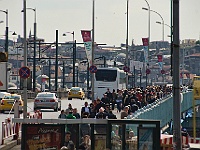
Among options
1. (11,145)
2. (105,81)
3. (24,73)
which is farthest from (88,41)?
(11,145)

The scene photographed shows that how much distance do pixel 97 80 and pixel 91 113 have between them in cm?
4067

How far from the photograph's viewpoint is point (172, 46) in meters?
19.2

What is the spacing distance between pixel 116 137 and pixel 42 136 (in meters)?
Answer: 1.78

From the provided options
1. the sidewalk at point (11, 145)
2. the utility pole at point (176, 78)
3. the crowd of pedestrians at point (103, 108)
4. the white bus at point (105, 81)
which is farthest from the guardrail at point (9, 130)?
→ the white bus at point (105, 81)

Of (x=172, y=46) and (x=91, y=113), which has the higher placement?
(x=172, y=46)

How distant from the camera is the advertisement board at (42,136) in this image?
19.1 metres

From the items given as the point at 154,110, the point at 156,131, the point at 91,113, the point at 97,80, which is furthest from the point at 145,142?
the point at 97,80

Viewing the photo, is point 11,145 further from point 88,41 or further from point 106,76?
point 106,76

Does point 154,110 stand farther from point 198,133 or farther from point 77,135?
point 77,135

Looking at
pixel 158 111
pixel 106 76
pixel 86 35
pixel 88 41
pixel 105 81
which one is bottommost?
pixel 158 111

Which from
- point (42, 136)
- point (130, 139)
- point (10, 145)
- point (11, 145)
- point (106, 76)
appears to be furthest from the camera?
point (106, 76)

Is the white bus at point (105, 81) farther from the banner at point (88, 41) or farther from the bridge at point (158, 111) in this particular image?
the bridge at point (158, 111)

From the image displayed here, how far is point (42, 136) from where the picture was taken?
19.1 meters

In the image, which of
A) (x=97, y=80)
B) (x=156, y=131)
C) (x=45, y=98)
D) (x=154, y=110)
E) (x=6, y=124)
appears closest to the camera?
(x=156, y=131)
